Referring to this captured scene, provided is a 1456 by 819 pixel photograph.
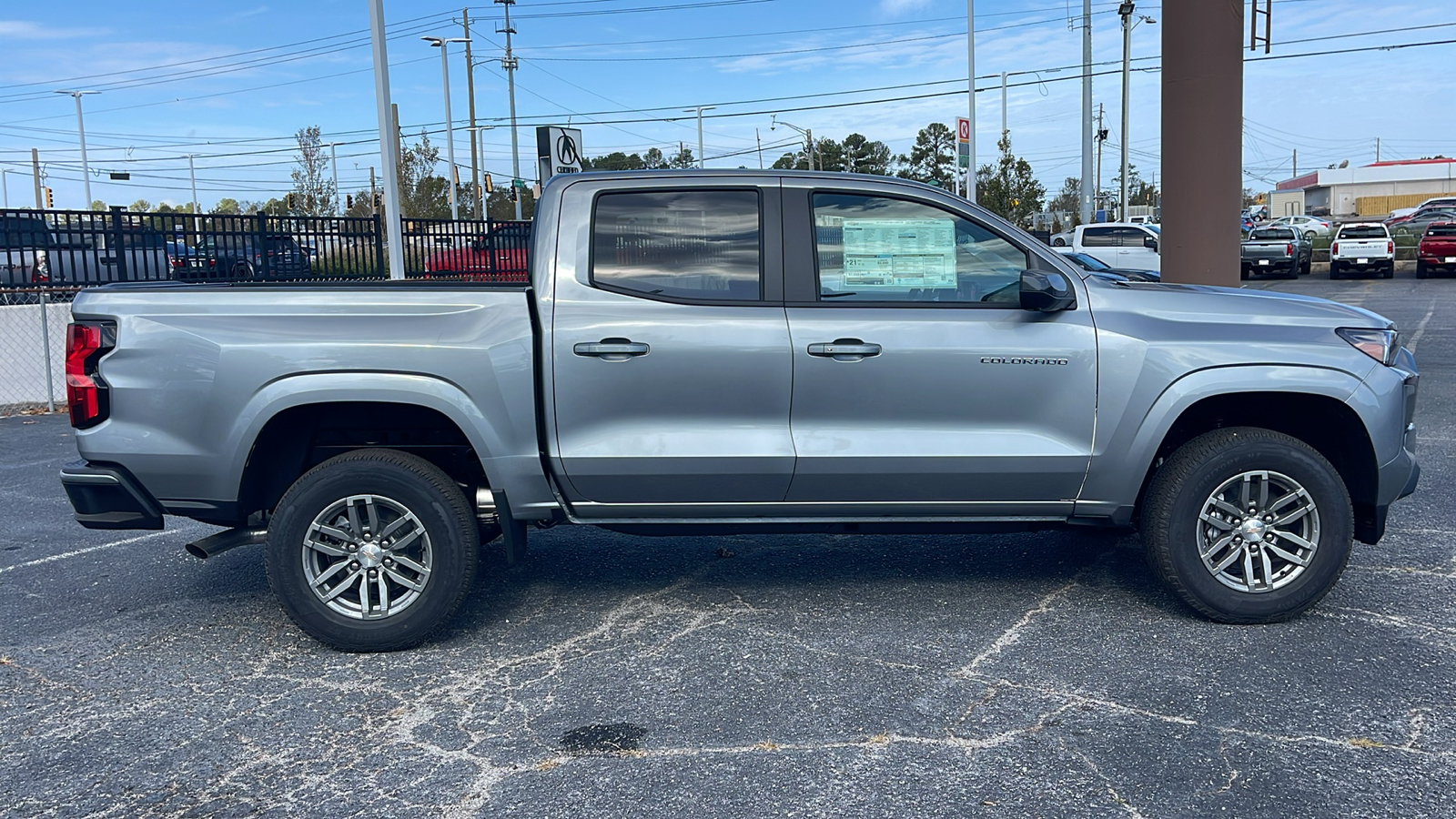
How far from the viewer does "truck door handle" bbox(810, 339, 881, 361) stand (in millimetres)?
4629

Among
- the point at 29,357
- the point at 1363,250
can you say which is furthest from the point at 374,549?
the point at 1363,250

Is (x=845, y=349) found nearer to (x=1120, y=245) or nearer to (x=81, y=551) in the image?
(x=81, y=551)

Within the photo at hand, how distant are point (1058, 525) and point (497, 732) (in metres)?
2.55

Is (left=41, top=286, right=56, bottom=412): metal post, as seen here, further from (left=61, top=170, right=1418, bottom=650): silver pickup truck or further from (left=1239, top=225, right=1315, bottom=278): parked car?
(left=1239, top=225, right=1315, bottom=278): parked car

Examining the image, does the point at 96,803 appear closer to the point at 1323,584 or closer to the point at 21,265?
the point at 1323,584

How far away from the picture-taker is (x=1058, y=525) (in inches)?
196

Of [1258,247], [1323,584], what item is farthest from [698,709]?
[1258,247]

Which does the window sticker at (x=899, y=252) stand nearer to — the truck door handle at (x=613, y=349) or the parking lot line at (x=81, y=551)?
the truck door handle at (x=613, y=349)

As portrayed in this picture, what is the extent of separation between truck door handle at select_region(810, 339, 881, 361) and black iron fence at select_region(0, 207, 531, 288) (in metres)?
6.23

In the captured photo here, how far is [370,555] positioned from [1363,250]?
3284cm

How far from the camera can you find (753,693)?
13.7ft

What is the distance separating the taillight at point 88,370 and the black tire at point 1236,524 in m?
4.33

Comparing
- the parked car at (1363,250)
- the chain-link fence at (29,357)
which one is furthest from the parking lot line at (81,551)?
the parked car at (1363,250)

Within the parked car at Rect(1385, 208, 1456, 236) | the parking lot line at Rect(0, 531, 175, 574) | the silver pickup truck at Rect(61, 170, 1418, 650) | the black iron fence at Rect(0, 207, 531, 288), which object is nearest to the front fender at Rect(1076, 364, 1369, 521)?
the silver pickup truck at Rect(61, 170, 1418, 650)
